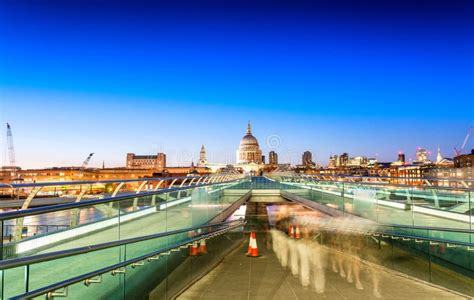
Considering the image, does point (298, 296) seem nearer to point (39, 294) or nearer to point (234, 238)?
point (39, 294)

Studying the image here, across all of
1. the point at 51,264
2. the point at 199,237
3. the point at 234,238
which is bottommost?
the point at 234,238

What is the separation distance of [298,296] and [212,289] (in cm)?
170

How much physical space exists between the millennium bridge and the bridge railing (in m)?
0.02

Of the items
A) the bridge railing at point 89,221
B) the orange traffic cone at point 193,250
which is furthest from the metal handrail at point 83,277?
the orange traffic cone at point 193,250

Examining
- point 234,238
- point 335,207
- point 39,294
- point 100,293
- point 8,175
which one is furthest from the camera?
point 8,175

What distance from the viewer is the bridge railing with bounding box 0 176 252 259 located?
3617 millimetres

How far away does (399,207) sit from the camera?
987cm

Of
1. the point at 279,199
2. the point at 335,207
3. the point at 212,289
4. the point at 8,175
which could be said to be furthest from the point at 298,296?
the point at 8,175

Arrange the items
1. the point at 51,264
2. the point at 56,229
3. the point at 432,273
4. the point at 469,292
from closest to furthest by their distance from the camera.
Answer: the point at 51,264
the point at 56,229
the point at 469,292
the point at 432,273

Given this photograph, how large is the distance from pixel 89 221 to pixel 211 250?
17.6 ft

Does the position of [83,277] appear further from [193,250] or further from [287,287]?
[287,287]

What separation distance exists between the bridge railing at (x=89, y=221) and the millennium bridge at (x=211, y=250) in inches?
0.6

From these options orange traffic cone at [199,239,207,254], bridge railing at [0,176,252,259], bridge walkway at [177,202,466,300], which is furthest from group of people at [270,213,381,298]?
bridge railing at [0,176,252,259]

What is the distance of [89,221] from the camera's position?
5.38 metres
